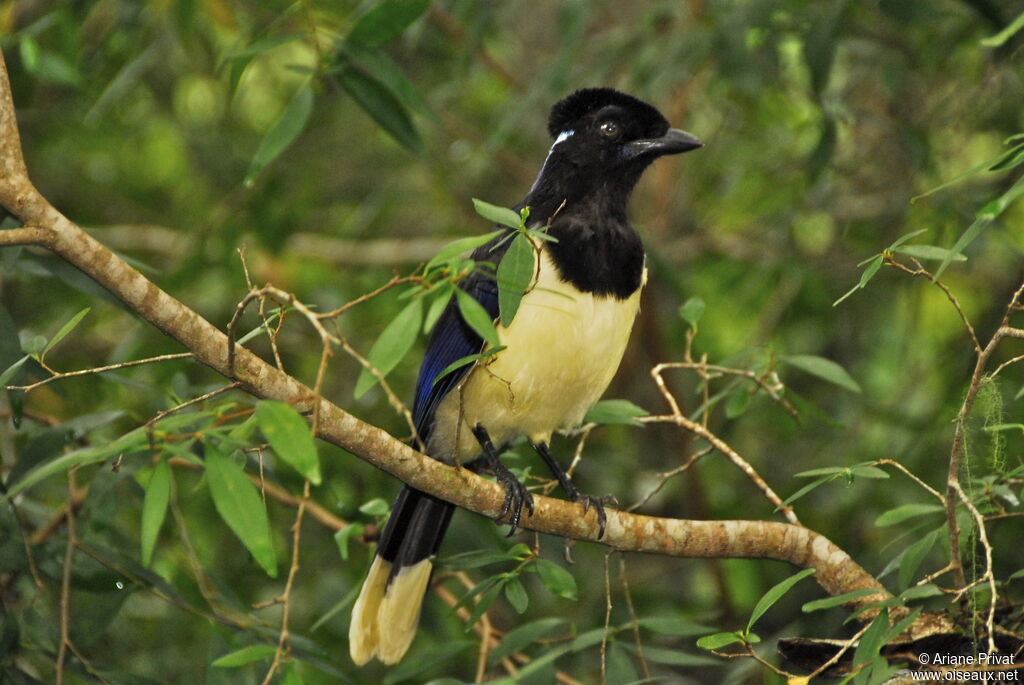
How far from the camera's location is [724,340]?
6.02 m

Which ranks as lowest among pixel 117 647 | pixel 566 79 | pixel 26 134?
pixel 117 647

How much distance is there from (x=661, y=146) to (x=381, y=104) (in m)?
0.89

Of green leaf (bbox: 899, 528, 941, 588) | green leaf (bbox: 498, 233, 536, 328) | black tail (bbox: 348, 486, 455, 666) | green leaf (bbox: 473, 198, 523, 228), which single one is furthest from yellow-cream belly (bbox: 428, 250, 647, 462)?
green leaf (bbox: 899, 528, 941, 588)

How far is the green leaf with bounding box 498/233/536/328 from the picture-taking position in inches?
82.8

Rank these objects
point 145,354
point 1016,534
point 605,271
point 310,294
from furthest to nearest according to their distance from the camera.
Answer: point 310,294
point 145,354
point 1016,534
point 605,271

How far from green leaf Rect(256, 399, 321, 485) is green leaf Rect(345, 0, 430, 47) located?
63.3 inches

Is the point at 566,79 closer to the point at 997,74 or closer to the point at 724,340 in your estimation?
the point at 997,74

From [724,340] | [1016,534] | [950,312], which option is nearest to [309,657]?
[1016,534]

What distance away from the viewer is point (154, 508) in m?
1.93

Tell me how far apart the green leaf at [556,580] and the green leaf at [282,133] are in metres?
1.34

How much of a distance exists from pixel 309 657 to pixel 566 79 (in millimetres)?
2454

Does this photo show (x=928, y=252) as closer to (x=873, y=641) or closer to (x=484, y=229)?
(x=873, y=641)

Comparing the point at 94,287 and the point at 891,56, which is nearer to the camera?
the point at 94,287

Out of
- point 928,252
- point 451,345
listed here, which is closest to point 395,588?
point 451,345
